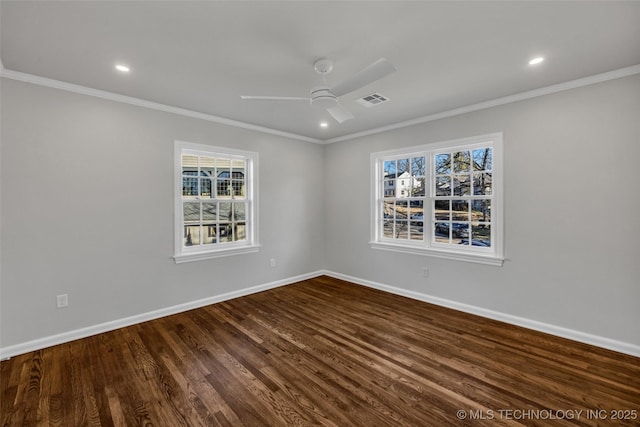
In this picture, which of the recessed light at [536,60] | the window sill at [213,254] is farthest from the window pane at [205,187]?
the recessed light at [536,60]

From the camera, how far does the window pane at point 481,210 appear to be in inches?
142

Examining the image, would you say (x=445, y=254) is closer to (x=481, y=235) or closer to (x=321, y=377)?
(x=481, y=235)

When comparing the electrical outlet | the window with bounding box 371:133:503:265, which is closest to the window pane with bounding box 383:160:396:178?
the window with bounding box 371:133:503:265

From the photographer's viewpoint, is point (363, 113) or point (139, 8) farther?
point (363, 113)

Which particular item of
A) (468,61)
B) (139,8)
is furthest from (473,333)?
(139,8)

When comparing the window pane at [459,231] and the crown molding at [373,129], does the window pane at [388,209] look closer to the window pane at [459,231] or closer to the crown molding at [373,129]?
the window pane at [459,231]

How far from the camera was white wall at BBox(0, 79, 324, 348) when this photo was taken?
2.69 m

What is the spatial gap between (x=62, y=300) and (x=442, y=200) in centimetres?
470

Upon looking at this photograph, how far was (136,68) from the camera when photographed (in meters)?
2.60

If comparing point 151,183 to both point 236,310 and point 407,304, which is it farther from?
point 407,304

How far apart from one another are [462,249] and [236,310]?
3.18m

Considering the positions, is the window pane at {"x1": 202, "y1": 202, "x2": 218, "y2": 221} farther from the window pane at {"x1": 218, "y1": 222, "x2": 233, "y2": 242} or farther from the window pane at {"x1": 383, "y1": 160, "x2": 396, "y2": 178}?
the window pane at {"x1": 383, "y1": 160, "x2": 396, "y2": 178}

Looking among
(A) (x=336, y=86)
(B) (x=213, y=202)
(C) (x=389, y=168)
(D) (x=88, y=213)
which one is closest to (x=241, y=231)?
(B) (x=213, y=202)

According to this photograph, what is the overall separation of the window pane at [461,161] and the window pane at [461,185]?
0.34ft
